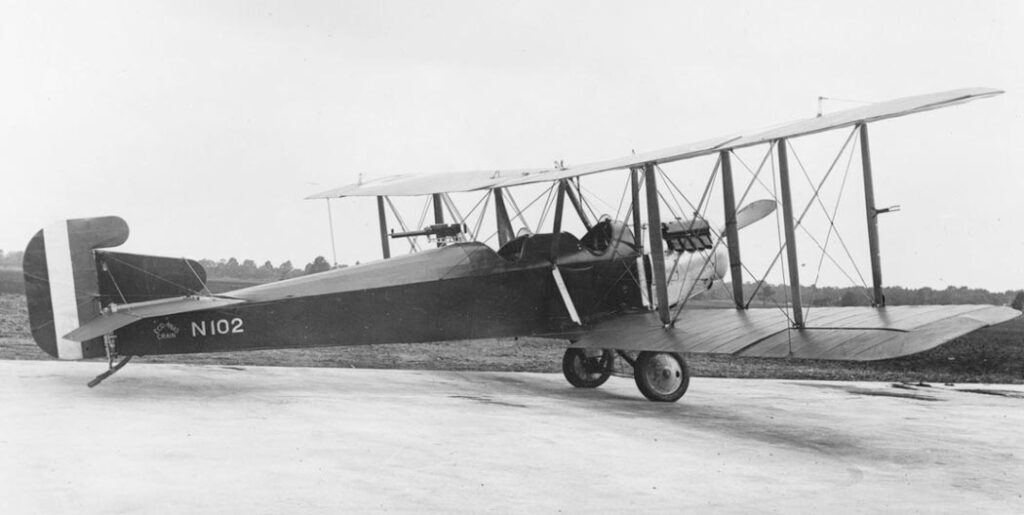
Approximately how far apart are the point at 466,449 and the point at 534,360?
31.4 feet

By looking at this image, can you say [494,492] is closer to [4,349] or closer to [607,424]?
[607,424]

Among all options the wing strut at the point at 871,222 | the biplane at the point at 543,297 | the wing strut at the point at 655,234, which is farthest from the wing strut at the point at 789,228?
the wing strut at the point at 655,234

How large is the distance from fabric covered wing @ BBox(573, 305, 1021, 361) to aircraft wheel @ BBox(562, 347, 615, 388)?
956mm

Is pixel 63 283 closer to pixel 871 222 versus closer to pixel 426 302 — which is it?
pixel 426 302

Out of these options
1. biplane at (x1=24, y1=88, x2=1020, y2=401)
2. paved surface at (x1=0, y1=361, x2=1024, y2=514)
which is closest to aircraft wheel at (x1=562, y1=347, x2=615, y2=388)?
biplane at (x1=24, y1=88, x2=1020, y2=401)

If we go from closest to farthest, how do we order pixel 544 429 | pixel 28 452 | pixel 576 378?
pixel 28 452 < pixel 544 429 < pixel 576 378

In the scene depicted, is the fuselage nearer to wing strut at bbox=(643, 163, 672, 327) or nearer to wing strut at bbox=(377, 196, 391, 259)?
wing strut at bbox=(643, 163, 672, 327)

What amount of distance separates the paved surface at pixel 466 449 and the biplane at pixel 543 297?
64cm

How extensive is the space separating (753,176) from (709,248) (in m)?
3.26

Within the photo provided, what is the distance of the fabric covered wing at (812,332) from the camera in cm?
739

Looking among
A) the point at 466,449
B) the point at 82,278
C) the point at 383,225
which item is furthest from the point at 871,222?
the point at 82,278

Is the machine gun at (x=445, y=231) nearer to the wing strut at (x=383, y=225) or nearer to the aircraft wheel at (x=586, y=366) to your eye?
the wing strut at (x=383, y=225)

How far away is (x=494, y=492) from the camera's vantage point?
499 cm

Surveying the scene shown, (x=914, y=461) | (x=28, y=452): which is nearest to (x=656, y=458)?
(x=914, y=461)
